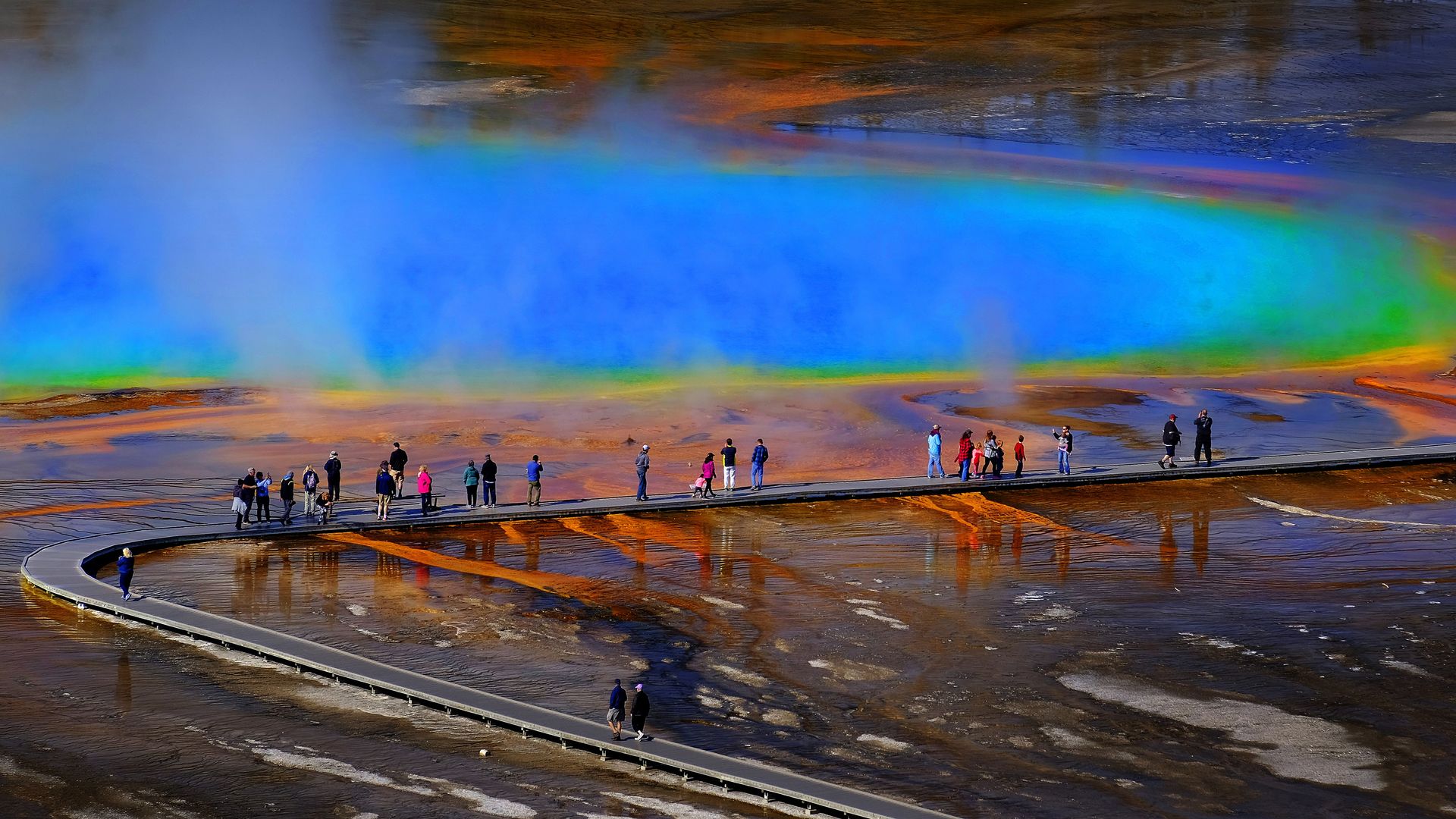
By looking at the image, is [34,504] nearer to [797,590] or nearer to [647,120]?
[797,590]

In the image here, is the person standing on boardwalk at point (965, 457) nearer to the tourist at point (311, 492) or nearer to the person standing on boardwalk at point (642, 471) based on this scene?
the person standing on boardwalk at point (642, 471)

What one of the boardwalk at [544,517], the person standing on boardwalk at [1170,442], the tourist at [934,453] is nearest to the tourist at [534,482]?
the boardwalk at [544,517]

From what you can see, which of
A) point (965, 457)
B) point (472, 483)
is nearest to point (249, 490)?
point (472, 483)

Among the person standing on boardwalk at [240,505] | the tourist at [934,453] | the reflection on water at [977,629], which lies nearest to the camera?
the reflection on water at [977,629]

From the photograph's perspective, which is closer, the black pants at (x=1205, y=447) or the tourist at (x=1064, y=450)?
the tourist at (x=1064, y=450)

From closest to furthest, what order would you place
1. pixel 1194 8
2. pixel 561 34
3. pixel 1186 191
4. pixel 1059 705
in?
pixel 1059 705 < pixel 1186 191 < pixel 561 34 < pixel 1194 8

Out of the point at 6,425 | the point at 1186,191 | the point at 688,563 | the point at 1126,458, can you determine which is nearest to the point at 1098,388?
the point at 1126,458

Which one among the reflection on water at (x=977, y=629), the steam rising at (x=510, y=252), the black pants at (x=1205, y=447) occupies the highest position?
the steam rising at (x=510, y=252)
